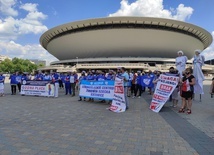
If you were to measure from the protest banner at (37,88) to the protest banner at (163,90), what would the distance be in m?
7.49

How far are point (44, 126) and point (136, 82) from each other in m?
9.15

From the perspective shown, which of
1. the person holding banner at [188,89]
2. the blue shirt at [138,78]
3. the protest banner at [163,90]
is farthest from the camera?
the blue shirt at [138,78]

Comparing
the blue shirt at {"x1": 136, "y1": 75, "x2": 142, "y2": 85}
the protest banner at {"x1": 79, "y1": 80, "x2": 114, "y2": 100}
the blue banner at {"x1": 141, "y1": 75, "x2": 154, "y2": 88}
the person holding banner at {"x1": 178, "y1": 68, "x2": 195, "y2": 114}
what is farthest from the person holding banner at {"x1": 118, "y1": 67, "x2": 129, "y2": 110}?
the blue banner at {"x1": 141, "y1": 75, "x2": 154, "y2": 88}

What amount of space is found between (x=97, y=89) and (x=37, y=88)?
217 inches

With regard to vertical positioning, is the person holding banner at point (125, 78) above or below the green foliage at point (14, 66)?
below

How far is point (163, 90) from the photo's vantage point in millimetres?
8828

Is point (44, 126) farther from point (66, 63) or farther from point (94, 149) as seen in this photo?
point (66, 63)

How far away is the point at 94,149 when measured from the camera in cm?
429

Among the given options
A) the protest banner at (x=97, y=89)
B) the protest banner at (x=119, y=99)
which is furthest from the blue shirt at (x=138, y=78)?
the protest banner at (x=119, y=99)

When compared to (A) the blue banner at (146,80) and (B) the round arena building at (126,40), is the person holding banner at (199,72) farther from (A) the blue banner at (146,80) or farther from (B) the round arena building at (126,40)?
Answer: (B) the round arena building at (126,40)

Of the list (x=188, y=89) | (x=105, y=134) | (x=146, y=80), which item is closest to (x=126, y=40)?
(x=146, y=80)

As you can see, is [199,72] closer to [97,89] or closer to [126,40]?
[97,89]

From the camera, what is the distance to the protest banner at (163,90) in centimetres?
858

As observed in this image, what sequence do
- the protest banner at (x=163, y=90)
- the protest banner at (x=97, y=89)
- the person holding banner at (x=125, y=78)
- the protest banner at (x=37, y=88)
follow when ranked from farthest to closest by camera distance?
the protest banner at (x=37, y=88) < the protest banner at (x=97, y=89) < the person holding banner at (x=125, y=78) < the protest banner at (x=163, y=90)
